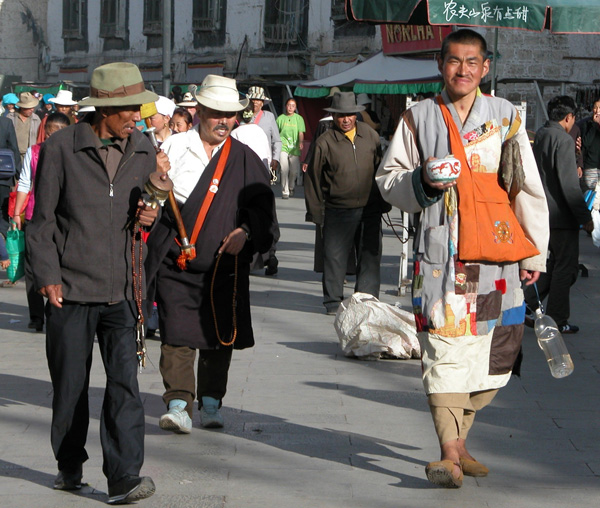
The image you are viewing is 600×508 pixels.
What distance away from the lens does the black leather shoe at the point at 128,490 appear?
4867mm

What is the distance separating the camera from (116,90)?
493 centimetres

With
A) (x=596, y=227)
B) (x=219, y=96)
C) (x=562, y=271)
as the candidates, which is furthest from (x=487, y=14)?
(x=219, y=96)

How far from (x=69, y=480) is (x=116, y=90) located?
1671 mm

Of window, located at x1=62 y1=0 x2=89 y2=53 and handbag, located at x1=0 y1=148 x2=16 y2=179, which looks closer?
handbag, located at x1=0 y1=148 x2=16 y2=179

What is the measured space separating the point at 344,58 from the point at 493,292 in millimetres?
23143

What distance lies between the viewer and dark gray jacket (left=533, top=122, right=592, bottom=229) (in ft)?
29.8

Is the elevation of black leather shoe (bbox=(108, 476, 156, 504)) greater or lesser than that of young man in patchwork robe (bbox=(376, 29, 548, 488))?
lesser

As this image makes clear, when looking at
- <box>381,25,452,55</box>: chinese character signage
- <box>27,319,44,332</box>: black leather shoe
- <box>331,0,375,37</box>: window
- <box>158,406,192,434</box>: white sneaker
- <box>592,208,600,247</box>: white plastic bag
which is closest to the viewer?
<box>158,406,192,434</box>: white sneaker

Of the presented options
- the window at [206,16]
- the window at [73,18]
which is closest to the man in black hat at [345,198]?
the window at [206,16]

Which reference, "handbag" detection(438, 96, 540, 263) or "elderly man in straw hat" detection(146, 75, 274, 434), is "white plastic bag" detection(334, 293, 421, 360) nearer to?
"elderly man in straw hat" detection(146, 75, 274, 434)

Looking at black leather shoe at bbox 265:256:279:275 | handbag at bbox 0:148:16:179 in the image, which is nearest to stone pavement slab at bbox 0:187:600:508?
handbag at bbox 0:148:16:179

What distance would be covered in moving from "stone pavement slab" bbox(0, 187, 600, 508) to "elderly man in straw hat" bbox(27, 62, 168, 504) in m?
0.31

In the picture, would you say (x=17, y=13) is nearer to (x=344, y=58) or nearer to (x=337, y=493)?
(x=344, y=58)

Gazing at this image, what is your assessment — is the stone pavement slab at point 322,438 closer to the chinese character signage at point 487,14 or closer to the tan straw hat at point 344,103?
the tan straw hat at point 344,103
